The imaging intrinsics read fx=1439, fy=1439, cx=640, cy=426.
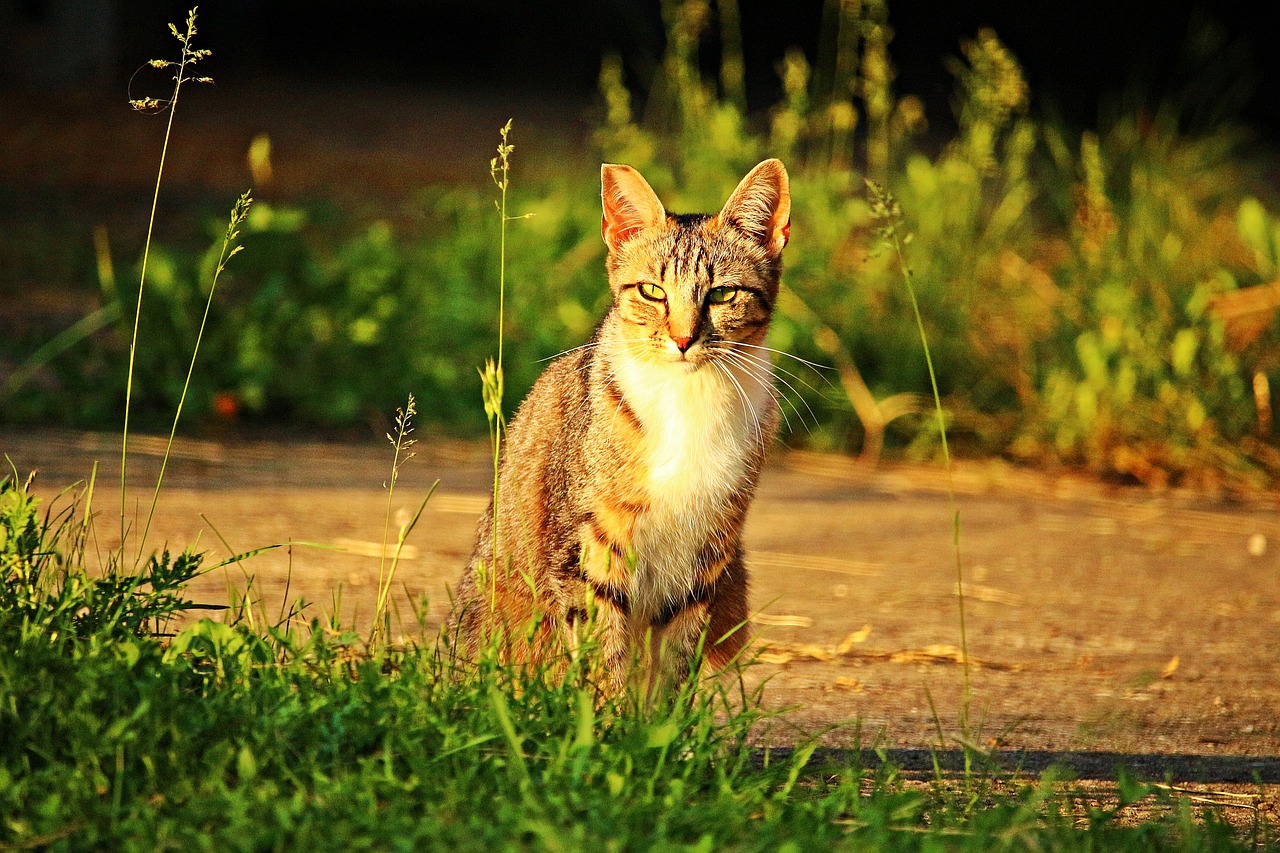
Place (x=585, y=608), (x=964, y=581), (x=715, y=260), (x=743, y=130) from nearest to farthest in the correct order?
(x=585, y=608) → (x=715, y=260) → (x=964, y=581) → (x=743, y=130)

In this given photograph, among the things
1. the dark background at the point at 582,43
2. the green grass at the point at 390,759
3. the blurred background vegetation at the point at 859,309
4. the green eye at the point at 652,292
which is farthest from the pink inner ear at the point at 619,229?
the dark background at the point at 582,43

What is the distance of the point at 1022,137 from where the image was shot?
21.1 ft

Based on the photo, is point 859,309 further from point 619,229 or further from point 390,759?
point 390,759

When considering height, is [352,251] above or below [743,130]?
below

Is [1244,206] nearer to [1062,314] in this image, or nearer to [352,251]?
[1062,314]

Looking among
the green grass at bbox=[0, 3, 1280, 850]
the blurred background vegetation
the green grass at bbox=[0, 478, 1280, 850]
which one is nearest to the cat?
the green grass at bbox=[0, 3, 1280, 850]

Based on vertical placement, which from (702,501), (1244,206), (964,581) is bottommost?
(964,581)

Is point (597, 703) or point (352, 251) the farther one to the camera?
point (352, 251)

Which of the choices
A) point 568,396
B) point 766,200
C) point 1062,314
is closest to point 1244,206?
point 1062,314

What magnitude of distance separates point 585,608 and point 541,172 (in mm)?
4876

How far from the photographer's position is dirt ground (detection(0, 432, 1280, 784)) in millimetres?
3492

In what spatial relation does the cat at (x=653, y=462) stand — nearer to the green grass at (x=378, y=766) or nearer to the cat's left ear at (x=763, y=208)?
the cat's left ear at (x=763, y=208)

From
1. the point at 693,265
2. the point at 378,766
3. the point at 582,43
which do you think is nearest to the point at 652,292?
the point at 693,265

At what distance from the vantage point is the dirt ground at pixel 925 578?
11.5ft
